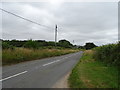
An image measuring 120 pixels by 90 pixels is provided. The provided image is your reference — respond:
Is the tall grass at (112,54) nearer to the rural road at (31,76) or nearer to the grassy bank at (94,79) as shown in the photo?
the grassy bank at (94,79)

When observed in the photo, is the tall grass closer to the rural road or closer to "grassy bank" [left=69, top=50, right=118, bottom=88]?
"grassy bank" [left=69, top=50, right=118, bottom=88]

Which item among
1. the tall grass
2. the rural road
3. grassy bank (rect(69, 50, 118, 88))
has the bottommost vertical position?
the rural road

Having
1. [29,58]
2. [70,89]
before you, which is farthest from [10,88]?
[29,58]

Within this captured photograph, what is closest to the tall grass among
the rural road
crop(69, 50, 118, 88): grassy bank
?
crop(69, 50, 118, 88): grassy bank

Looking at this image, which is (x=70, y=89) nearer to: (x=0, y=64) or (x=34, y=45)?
(x=0, y=64)

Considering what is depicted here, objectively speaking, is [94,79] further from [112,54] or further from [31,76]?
[112,54]

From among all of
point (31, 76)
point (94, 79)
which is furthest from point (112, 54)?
point (31, 76)

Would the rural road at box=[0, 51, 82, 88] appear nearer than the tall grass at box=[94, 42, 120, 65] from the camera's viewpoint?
Yes

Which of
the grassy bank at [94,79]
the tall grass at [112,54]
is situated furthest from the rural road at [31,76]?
the tall grass at [112,54]

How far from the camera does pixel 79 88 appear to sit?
5.55 meters

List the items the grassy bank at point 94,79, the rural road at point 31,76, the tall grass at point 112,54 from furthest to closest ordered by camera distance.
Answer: the tall grass at point 112,54 < the rural road at point 31,76 < the grassy bank at point 94,79

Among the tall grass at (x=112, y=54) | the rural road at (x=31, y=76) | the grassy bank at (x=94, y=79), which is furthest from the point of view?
the tall grass at (x=112, y=54)

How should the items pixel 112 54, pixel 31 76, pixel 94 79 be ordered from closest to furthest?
1. pixel 94 79
2. pixel 31 76
3. pixel 112 54

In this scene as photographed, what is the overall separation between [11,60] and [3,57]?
914 mm
